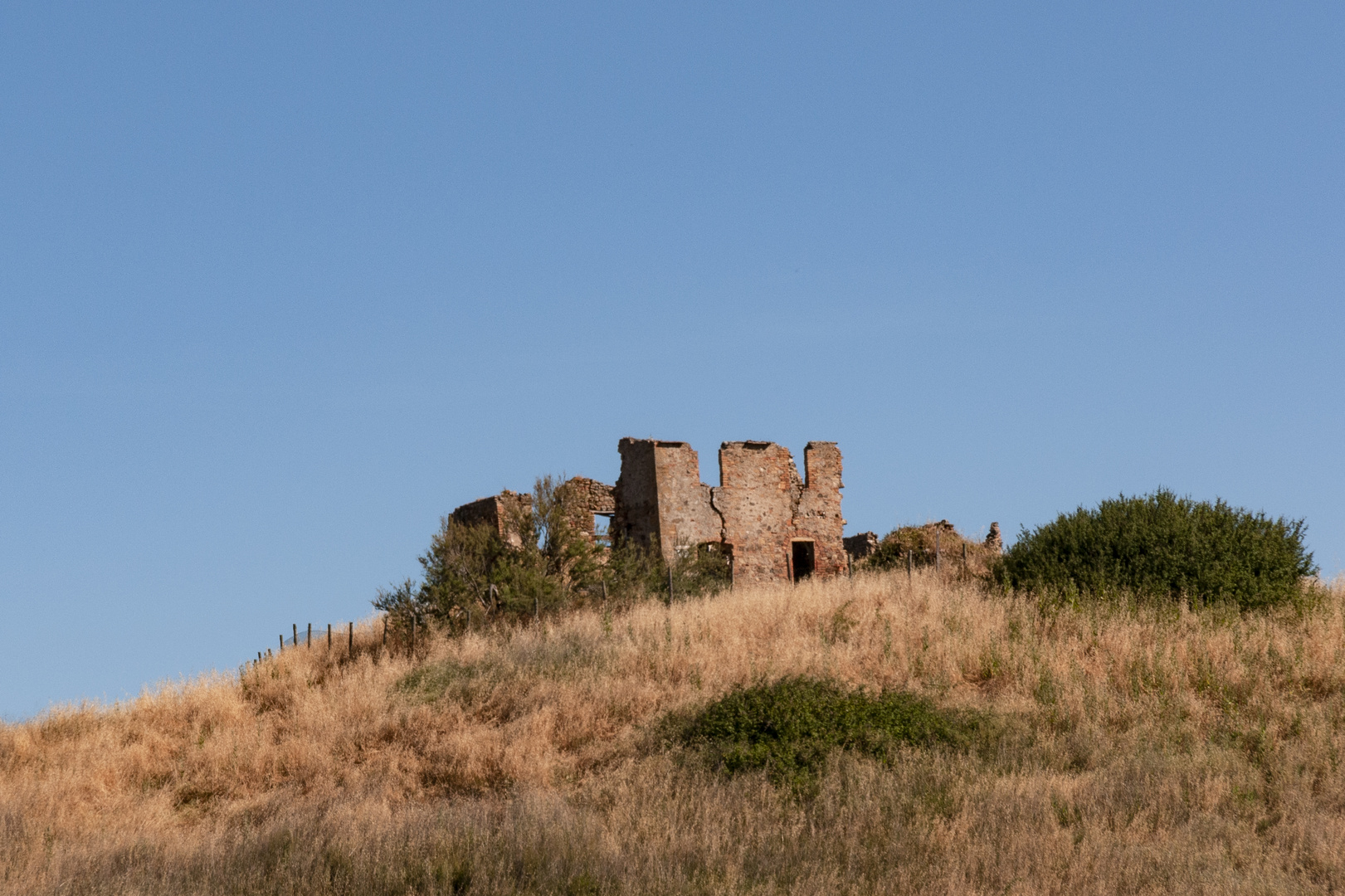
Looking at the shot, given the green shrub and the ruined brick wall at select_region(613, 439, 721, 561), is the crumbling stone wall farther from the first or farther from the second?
the green shrub

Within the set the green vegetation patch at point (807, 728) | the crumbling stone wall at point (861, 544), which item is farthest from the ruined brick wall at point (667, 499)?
the green vegetation patch at point (807, 728)

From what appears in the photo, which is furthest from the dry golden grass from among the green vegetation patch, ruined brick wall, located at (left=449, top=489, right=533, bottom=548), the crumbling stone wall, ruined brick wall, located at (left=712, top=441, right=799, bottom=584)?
the crumbling stone wall

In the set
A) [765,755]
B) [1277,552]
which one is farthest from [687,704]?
[1277,552]

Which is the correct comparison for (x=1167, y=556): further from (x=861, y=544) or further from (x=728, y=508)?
(x=861, y=544)

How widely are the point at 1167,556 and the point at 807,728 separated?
28.4ft

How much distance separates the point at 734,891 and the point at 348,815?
15.3ft

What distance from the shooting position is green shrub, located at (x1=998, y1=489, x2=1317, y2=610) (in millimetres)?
18203

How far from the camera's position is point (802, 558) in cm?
3092

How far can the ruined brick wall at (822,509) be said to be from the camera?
3056 centimetres

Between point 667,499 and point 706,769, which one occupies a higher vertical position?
point 667,499

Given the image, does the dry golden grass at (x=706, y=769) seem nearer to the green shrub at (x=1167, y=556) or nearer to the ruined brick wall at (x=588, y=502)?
the green shrub at (x=1167, y=556)

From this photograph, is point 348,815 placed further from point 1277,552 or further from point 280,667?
point 1277,552

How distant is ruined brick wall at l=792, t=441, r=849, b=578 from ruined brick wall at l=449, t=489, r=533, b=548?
7.24m

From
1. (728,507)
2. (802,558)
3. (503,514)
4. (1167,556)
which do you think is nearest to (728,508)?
(728,507)
